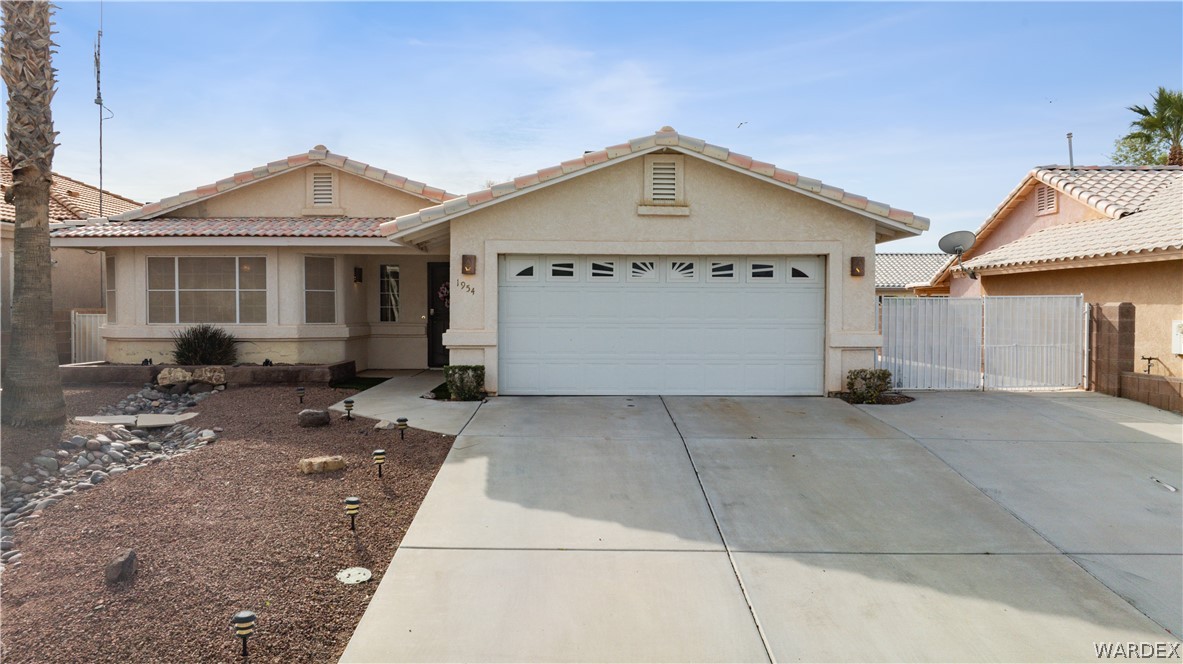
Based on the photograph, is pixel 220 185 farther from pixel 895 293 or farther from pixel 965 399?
pixel 895 293

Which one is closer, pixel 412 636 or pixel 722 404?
pixel 412 636

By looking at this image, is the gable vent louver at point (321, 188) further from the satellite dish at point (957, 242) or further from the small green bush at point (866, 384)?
the satellite dish at point (957, 242)

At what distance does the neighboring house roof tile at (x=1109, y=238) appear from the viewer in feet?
36.2

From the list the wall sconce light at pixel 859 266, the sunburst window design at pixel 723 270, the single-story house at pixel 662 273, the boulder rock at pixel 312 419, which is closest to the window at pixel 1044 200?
the single-story house at pixel 662 273

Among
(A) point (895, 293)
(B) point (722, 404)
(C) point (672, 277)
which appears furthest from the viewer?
(A) point (895, 293)

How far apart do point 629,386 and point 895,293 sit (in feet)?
90.6

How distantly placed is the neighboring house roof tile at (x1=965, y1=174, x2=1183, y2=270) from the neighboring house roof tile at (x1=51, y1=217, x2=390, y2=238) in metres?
12.9

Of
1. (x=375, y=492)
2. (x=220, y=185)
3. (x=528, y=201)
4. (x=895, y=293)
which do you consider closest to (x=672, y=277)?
(x=528, y=201)

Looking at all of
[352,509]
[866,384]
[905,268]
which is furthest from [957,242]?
[905,268]

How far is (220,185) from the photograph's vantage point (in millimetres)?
13773

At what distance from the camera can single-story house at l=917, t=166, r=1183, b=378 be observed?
35.3ft

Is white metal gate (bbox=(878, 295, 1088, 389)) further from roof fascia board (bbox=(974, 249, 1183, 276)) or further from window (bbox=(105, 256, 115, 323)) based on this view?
window (bbox=(105, 256, 115, 323))

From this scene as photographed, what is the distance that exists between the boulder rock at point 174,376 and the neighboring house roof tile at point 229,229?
2.48 metres

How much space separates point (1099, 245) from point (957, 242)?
289 centimetres
